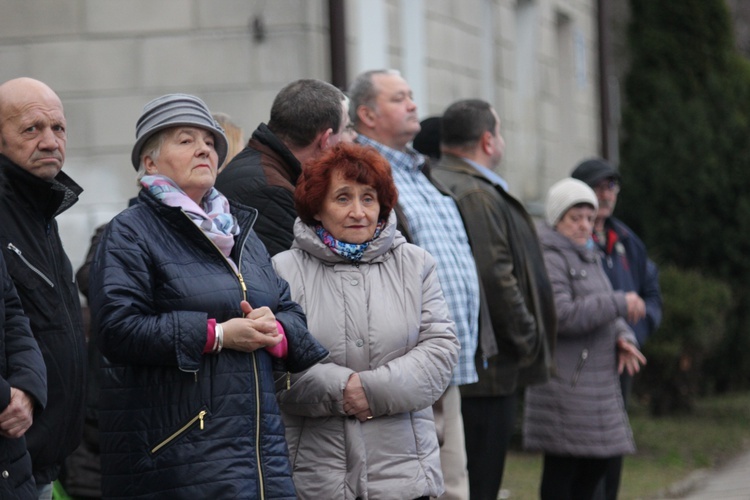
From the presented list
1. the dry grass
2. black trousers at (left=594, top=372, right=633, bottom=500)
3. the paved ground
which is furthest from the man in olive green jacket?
the paved ground

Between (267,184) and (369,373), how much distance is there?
2.60 ft

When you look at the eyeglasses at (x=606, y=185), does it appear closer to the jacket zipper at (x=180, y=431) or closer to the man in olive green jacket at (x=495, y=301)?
the man in olive green jacket at (x=495, y=301)

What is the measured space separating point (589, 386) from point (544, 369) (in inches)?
25.7

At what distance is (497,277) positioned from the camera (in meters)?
6.00

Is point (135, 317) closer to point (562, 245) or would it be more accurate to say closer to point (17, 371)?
point (17, 371)

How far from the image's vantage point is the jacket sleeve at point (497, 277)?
6.00 metres

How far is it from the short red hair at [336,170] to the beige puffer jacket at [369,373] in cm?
8

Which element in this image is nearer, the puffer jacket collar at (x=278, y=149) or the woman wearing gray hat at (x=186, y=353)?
the woman wearing gray hat at (x=186, y=353)

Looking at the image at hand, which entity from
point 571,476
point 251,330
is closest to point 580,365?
point 571,476

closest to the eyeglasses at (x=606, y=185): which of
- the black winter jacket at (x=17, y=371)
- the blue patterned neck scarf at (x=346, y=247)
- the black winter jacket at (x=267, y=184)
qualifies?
the black winter jacket at (x=267, y=184)

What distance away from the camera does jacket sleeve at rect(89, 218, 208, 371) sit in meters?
3.82

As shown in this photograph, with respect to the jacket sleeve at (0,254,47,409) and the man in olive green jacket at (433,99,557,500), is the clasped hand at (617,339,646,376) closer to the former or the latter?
the man in olive green jacket at (433,99,557,500)

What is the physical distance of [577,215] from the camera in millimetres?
7016

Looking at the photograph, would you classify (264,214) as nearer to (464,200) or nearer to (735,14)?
(464,200)
